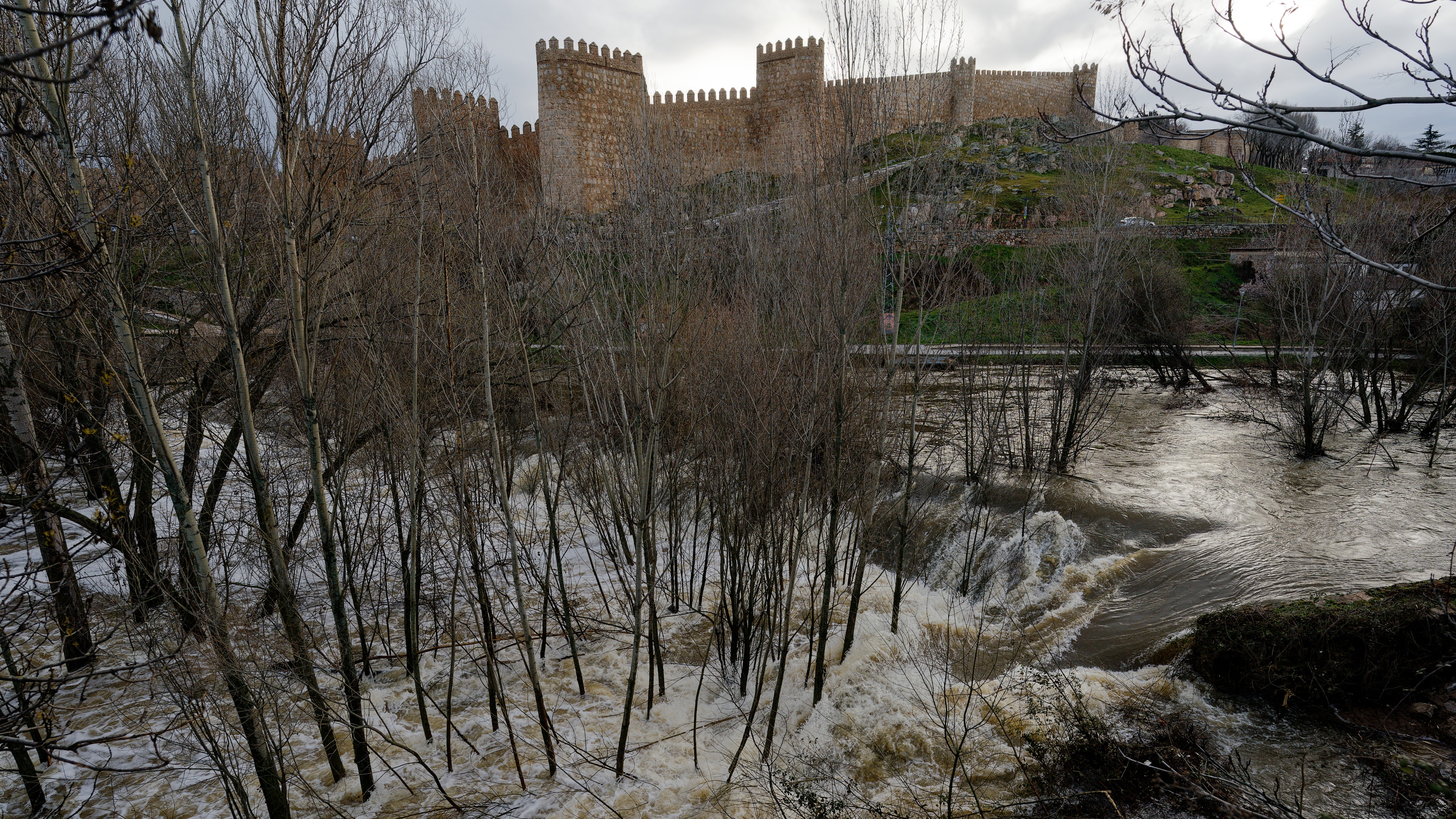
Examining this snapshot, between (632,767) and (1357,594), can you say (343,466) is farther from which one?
(1357,594)

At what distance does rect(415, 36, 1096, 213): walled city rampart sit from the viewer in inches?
225

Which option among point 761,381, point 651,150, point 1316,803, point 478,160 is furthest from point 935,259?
point 1316,803

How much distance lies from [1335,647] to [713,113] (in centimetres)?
2801

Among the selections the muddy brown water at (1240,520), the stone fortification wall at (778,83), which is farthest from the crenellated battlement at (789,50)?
the muddy brown water at (1240,520)

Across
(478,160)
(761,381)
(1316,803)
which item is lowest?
(1316,803)

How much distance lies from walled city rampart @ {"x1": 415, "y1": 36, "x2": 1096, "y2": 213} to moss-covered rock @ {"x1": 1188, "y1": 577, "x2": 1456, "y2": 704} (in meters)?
4.49

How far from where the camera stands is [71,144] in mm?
3471

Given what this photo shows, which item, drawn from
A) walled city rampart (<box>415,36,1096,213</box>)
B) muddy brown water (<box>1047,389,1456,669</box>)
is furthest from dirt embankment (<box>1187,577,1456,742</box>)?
walled city rampart (<box>415,36,1096,213</box>)

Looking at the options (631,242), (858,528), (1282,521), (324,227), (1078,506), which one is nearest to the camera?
(324,227)

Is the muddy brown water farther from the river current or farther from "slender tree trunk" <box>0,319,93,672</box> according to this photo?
"slender tree trunk" <box>0,319,93,672</box>

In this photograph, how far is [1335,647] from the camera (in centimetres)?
547

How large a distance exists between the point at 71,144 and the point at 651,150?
416 cm

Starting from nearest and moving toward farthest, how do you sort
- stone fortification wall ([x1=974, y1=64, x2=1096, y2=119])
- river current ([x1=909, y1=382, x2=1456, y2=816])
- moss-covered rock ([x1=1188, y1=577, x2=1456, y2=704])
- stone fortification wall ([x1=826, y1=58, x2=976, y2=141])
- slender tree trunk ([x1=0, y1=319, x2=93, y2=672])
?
1. slender tree trunk ([x1=0, y1=319, x2=93, y2=672])
2. moss-covered rock ([x1=1188, y1=577, x2=1456, y2=704])
3. river current ([x1=909, y1=382, x2=1456, y2=816])
4. stone fortification wall ([x1=826, y1=58, x2=976, y2=141])
5. stone fortification wall ([x1=974, y1=64, x2=1096, y2=119])

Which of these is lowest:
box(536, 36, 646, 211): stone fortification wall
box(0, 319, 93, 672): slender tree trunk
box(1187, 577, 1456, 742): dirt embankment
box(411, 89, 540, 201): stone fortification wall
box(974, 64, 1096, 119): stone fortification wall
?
box(1187, 577, 1456, 742): dirt embankment
